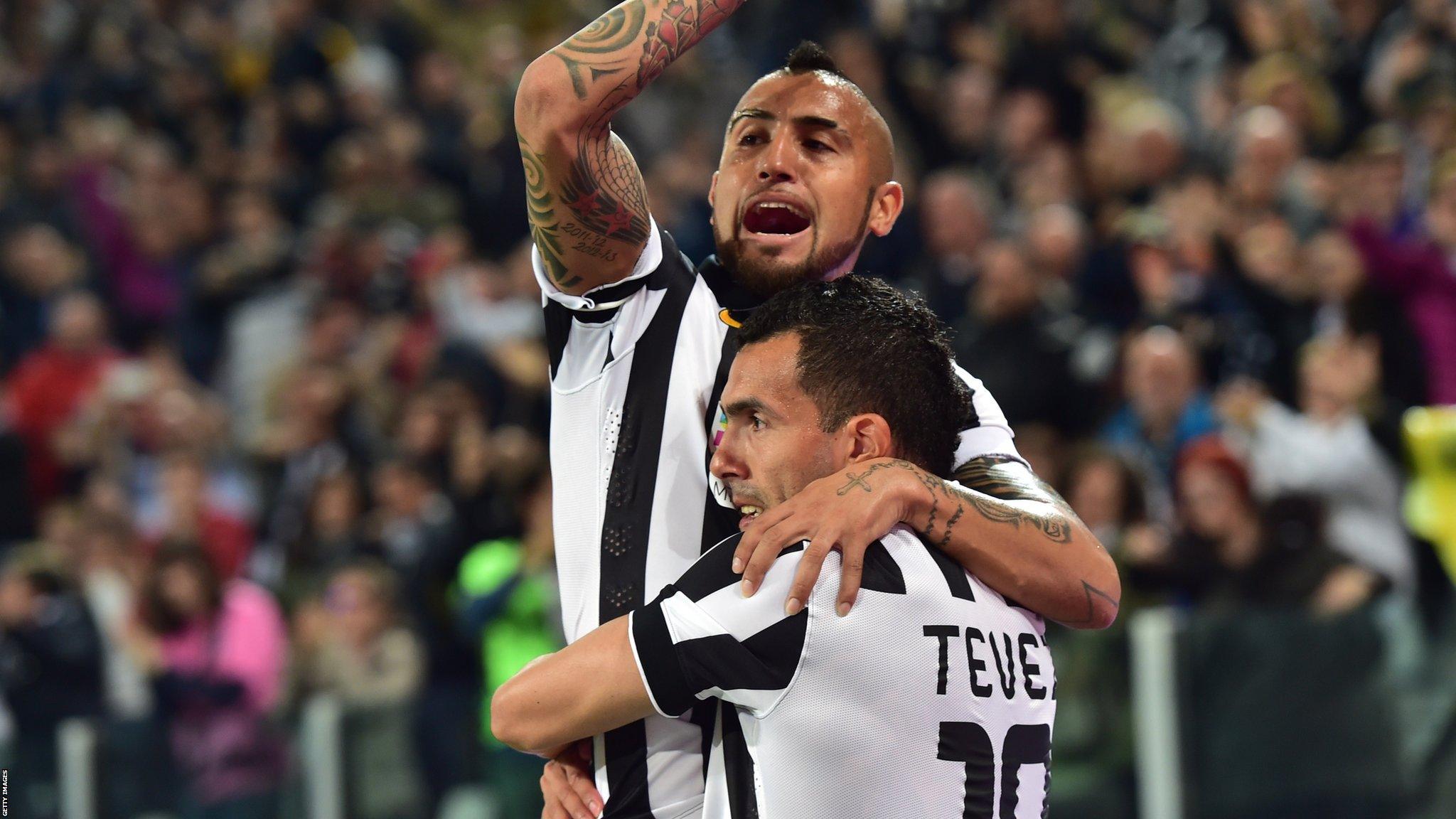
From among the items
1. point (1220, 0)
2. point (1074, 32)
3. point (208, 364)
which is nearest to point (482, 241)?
point (208, 364)

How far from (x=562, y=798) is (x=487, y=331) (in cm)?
715

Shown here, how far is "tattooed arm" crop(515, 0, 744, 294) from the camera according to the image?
9.80 ft

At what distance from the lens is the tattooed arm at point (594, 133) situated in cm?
299

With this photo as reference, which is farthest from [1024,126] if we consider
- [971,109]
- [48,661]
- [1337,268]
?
[48,661]

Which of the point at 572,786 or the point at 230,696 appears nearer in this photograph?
the point at 572,786

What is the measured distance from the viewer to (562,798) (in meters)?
3.14

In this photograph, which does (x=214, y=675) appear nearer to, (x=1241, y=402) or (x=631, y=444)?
(x=1241, y=402)

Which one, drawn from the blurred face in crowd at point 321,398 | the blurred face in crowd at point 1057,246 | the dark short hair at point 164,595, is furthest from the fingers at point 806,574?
the blurred face in crowd at point 321,398

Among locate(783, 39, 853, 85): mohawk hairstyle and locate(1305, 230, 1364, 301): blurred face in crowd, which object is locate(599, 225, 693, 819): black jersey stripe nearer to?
locate(783, 39, 853, 85): mohawk hairstyle

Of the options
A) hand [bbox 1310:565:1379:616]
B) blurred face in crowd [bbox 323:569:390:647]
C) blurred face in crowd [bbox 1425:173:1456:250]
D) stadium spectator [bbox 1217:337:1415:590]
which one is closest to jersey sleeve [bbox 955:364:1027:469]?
hand [bbox 1310:565:1379:616]

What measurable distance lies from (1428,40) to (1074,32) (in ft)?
7.07

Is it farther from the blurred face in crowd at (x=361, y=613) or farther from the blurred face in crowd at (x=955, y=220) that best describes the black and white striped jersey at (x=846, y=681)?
the blurred face in crowd at (x=955, y=220)

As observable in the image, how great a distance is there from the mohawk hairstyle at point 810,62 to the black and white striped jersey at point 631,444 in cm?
49

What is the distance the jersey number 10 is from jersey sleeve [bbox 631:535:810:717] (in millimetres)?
296
